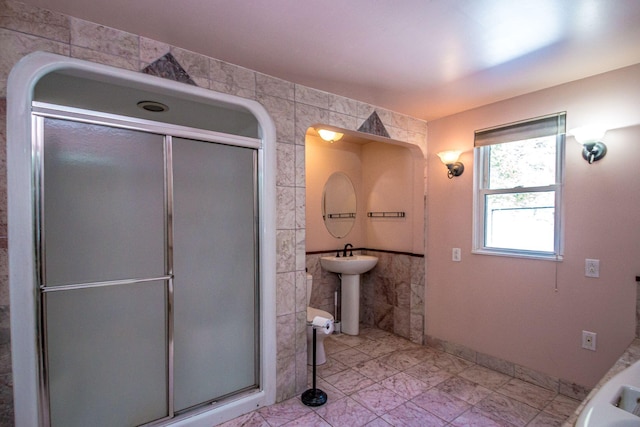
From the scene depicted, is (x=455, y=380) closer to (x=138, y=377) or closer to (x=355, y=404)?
(x=355, y=404)

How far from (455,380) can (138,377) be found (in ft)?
7.72

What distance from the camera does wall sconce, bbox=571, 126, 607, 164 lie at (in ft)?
6.97

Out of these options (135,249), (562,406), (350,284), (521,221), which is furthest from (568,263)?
(135,249)

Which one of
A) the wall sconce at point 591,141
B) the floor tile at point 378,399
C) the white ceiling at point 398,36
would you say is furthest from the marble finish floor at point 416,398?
the white ceiling at point 398,36

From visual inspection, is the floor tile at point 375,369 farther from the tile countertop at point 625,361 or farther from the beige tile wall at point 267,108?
the tile countertop at point 625,361

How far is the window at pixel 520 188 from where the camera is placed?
8.09ft

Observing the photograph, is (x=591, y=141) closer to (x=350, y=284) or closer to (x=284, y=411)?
(x=350, y=284)

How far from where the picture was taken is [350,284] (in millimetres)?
3656

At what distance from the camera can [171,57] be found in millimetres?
1877

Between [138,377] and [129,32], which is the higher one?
[129,32]

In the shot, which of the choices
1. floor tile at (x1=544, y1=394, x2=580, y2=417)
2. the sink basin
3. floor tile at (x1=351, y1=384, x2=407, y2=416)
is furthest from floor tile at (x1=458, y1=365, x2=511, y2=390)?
the sink basin

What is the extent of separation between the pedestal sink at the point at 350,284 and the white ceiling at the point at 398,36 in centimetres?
191

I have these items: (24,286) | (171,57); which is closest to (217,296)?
(24,286)

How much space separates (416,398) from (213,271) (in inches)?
69.2
